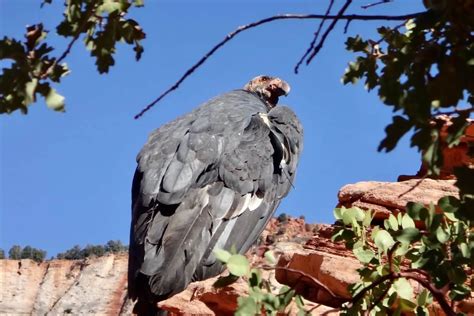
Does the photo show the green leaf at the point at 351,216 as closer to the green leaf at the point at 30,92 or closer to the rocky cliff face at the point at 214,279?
the rocky cliff face at the point at 214,279

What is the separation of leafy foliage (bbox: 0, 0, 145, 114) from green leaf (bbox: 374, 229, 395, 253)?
5.88 feet

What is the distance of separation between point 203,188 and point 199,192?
0.05 m

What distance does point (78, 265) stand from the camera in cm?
1338

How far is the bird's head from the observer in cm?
759

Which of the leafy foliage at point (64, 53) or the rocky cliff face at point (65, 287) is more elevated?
the rocky cliff face at point (65, 287)

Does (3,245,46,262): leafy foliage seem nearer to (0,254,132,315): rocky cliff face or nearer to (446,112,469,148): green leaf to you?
(0,254,132,315): rocky cliff face

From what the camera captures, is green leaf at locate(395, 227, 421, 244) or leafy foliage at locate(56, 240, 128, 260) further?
leafy foliage at locate(56, 240, 128, 260)

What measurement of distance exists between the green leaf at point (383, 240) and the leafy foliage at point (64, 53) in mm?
1792

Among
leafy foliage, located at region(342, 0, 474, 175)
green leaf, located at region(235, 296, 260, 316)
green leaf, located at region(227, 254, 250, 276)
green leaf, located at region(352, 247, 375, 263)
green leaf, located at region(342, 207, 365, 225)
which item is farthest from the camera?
green leaf, located at region(342, 207, 365, 225)

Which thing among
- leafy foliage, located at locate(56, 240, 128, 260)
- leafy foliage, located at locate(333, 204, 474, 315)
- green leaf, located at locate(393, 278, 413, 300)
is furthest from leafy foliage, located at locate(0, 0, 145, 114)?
leafy foliage, located at locate(56, 240, 128, 260)

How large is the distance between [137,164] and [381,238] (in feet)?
7.42

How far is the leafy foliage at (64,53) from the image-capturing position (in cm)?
224

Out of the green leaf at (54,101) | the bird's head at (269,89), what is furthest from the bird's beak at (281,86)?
the green leaf at (54,101)

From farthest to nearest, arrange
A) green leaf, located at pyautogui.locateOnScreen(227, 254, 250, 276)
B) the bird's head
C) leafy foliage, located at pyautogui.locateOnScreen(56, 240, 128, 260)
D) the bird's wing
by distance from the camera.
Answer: leafy foliage, located at pyautogui.locateOnScreen(56, 240, 128, 260) → the bird's head → the bird's wing → green leaf, located at pyautogui.locateOnScreen(227, 254, 250, 276)
